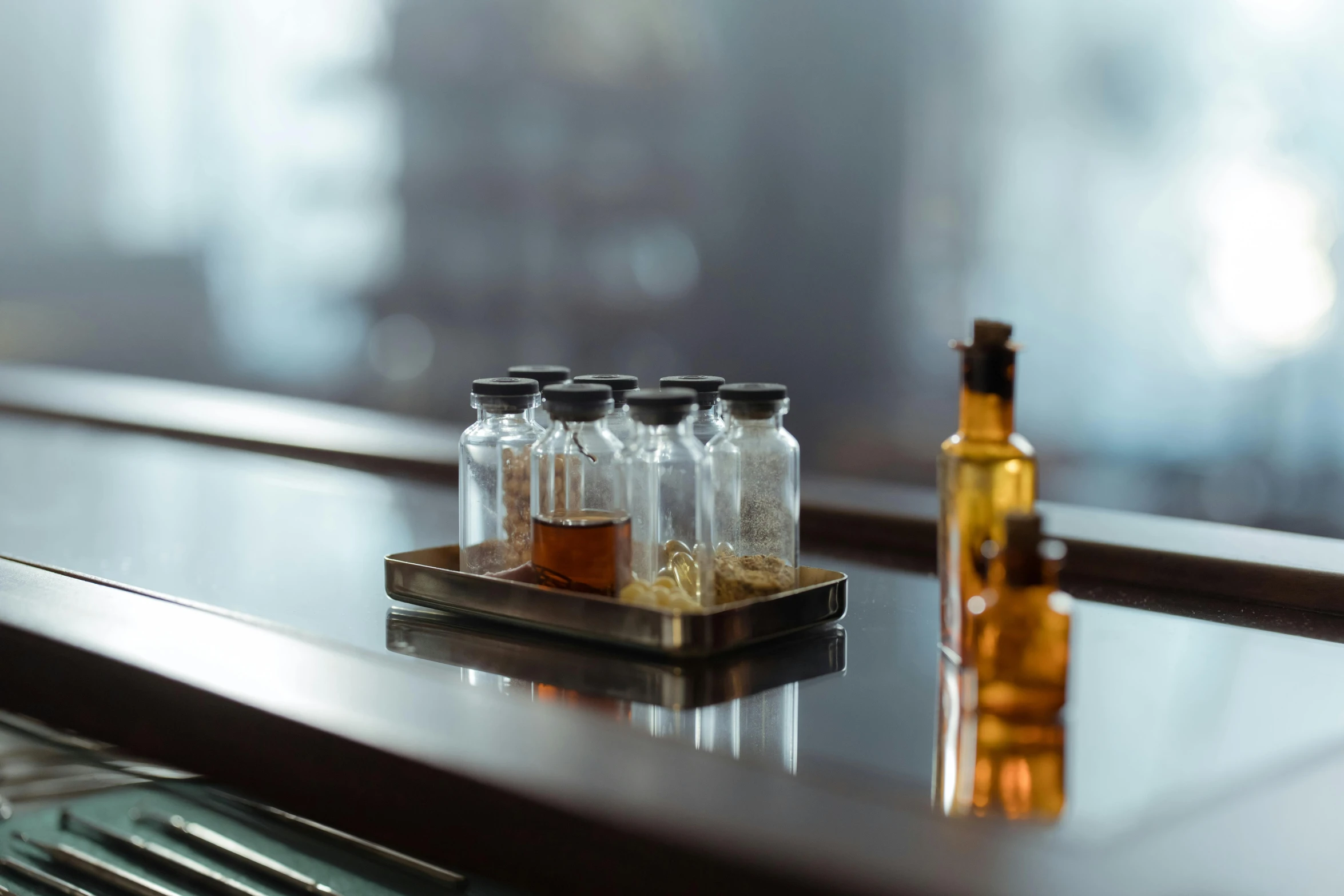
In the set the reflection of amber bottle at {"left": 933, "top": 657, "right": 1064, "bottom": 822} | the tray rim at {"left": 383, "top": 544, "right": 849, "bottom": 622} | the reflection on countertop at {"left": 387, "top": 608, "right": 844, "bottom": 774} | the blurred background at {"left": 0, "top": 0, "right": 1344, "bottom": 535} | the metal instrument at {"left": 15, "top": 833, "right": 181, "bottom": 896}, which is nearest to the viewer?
the reflection of amber bottle at {"left": 933, "top": 657, "right": 1064, "bottom": 822}

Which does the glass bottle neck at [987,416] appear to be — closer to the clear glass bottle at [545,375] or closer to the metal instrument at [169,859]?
the clear glass bottle at [545,375]

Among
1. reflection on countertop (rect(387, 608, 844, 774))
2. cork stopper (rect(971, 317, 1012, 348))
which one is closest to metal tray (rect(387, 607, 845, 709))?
reflection on countertop (rect(387, 608, 844, 774))

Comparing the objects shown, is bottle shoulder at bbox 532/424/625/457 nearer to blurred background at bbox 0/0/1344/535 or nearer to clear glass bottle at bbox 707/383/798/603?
clear glass bottle at bbox 707/383/798/603

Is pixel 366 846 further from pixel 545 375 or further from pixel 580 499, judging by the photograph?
pixel 545 375

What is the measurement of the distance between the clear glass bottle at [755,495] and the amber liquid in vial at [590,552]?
60 mm

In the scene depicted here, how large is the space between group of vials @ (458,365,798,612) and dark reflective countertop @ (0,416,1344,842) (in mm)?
57

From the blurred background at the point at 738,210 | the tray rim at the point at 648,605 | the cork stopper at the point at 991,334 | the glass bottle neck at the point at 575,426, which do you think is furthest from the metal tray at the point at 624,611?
the blurred background at the point at 738,210

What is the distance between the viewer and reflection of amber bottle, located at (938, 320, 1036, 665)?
2.35 feet

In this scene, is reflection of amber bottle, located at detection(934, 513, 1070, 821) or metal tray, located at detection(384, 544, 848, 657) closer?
reflection of amber bottle, located at detection(934, 513, 1070, 821)

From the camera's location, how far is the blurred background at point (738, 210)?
11.8 feet

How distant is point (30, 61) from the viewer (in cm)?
467

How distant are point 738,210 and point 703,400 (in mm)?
3872

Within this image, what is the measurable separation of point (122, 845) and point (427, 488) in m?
0.62

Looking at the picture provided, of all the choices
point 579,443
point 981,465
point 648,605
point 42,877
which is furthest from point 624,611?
point 42,877
